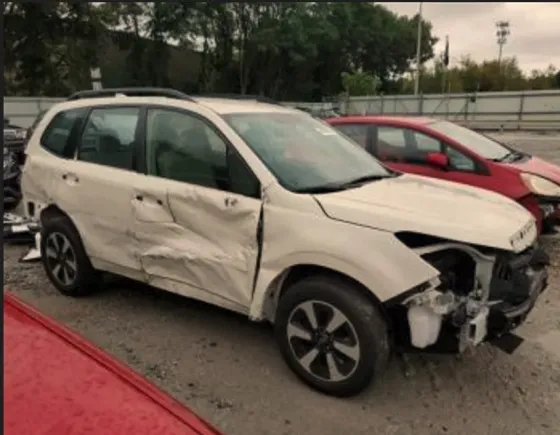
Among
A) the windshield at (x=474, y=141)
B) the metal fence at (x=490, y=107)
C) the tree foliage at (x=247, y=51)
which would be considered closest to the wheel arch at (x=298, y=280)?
the windshield at (x=474, y=141)

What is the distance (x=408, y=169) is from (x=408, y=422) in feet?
13.1

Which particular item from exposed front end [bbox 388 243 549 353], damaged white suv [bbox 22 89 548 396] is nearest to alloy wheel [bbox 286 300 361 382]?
damaged white suv [bbox 22 89 548 396]

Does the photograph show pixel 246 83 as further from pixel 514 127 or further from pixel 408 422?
pixel 408 422

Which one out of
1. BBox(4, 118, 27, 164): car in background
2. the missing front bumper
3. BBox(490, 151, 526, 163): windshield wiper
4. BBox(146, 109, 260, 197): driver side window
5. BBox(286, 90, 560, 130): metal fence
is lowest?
BBox(286, 90, 560, 130): metal fence

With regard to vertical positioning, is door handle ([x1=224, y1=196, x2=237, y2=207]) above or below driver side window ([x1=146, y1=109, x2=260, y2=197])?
below

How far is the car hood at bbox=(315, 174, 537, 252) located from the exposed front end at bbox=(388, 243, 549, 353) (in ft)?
0.42

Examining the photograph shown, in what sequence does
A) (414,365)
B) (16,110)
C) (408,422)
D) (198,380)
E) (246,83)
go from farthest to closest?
(246,83)
(16,110)
(414,365)
(198,380)
(408,422)

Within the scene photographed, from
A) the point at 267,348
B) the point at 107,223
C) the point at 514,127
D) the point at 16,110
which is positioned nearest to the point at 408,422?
A: the point at 267,348

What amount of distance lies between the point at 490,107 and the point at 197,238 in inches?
1250

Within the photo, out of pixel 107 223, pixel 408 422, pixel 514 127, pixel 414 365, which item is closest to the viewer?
pixel 408 422

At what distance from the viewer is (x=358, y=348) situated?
328 centimetres

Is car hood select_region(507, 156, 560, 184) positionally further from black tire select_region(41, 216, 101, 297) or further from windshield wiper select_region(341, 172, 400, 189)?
black tire select_region(41, 216, 101, 297)

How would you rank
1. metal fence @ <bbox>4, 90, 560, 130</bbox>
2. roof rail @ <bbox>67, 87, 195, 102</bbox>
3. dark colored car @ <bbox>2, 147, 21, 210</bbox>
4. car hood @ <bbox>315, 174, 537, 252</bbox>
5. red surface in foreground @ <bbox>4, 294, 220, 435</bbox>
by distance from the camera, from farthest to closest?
metal fence @ <bbox>4, 90, 560, 130</bbox> < dark colored car @ <bbox>2, 147, 21, 210</bbox> < roof rail @ <bbox>67, 87, 195, 102</bbox> < car hood @ <bbox>315, 174, 537, 252</bbox> < red surface in foreground @ <bbox>4, 294, 220, 435</bbox>

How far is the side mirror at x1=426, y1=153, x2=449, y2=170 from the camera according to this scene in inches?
257
